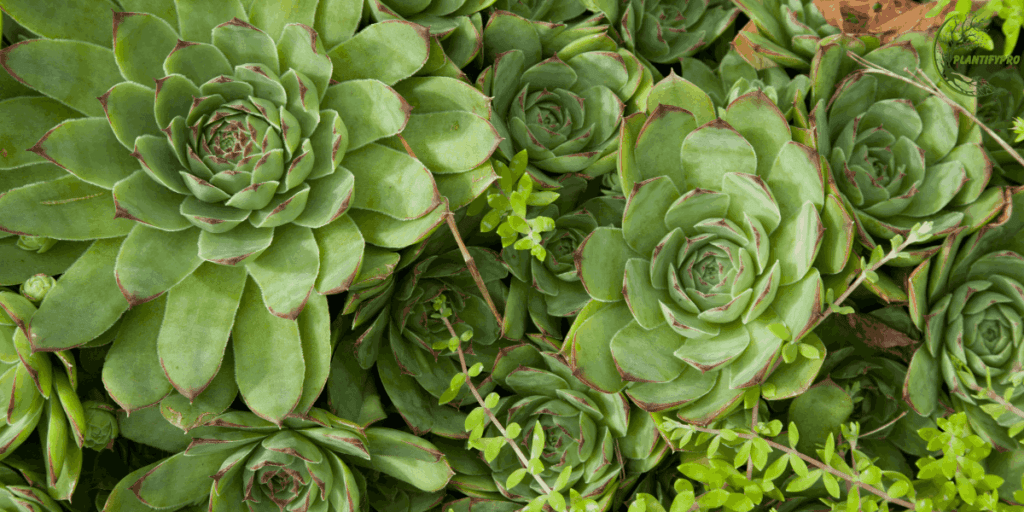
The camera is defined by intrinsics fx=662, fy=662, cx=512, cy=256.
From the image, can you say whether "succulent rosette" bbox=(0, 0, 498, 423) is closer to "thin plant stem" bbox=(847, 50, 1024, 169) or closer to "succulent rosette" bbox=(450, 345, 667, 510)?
"succulent rosette" bbox=(450, 345, 667, 510)

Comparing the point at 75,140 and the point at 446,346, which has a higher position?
the point at 75,140

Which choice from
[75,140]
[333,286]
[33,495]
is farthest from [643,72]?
[33,495]

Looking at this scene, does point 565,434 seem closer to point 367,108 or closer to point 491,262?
point 491,262

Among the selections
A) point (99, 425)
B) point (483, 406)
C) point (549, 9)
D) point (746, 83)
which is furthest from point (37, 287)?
point (746, 83)

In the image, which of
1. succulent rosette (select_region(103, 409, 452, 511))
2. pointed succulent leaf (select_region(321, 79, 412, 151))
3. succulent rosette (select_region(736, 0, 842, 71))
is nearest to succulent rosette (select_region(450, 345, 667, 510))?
succulent rosette (select_region(103, 409, 452, 511))

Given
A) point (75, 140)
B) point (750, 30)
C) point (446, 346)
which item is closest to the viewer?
point (75, 140)

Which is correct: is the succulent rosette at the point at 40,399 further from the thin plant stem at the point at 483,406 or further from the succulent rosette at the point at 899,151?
the succulent rosette at the point at 899,151

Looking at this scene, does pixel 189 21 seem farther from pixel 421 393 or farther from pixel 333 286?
pixel 421 393

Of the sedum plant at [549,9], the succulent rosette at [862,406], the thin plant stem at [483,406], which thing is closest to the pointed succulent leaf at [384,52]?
the sedum plant at [549,9]
